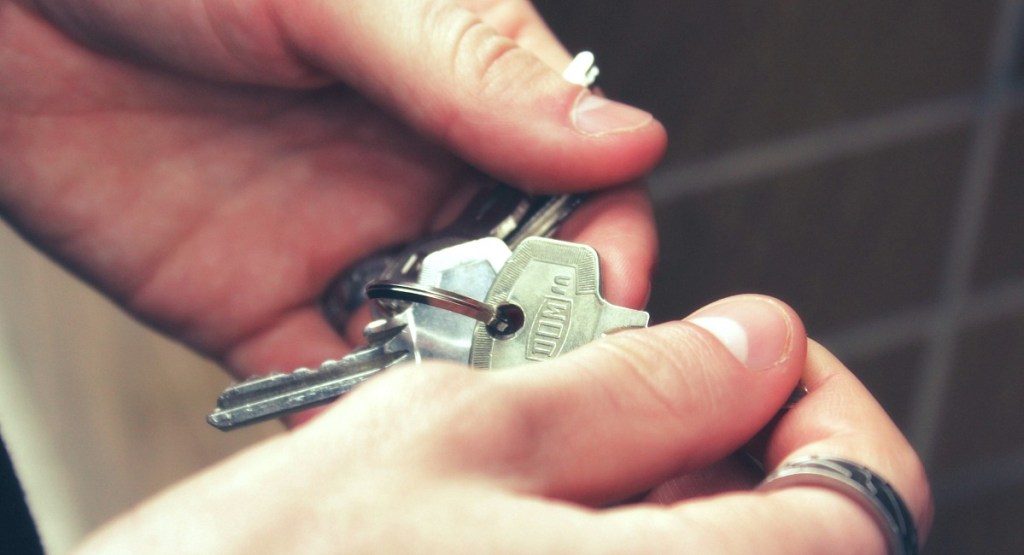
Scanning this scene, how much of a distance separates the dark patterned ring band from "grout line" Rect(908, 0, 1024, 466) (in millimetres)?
959

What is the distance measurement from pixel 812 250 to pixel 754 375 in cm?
79

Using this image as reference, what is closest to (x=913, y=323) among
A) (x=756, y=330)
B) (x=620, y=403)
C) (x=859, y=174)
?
(x=859, y=174)

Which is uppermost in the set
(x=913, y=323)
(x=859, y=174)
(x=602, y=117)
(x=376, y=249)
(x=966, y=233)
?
(x=602, y=117)

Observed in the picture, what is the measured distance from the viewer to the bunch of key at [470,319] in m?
0.61

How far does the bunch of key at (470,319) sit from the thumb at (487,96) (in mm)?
93

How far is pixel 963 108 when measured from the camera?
1279mm

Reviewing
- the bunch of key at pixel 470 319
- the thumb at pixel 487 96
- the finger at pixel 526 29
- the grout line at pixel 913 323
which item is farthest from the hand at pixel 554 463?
the grout line at pixel 913 323

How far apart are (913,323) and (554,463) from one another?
45.1 inches

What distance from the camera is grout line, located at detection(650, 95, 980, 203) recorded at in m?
1.12

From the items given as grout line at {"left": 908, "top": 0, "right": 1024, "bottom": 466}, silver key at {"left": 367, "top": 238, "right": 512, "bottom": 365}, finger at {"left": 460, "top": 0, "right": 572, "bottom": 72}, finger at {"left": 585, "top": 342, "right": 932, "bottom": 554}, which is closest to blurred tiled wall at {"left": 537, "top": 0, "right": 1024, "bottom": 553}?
grout line at {"left": 908, "top": 0, "right": 1024, "bottom": 466}

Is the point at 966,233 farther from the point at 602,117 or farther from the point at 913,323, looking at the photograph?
the point at 602,117

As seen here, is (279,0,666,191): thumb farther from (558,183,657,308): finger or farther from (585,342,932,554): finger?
(585,342,932,554): finger

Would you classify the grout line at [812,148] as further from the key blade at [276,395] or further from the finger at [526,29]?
the key blade at [276,395]

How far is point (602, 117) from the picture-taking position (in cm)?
75
